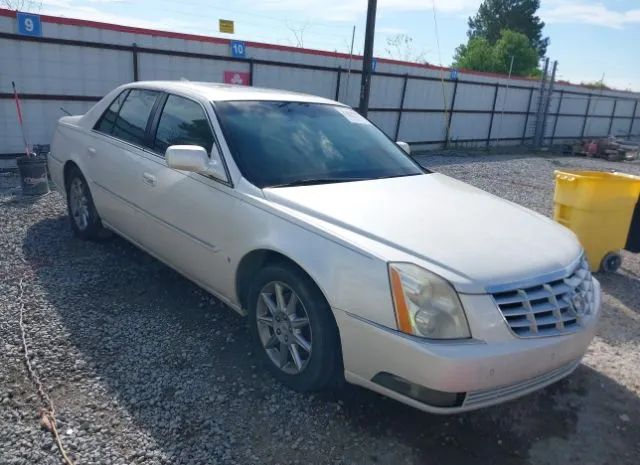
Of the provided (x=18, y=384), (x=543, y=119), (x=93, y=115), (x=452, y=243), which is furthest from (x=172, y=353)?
(x=543, y=119)

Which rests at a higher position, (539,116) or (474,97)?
(474,97)

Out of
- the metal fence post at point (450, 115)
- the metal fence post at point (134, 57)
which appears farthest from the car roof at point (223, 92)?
the metal fence post at point (450, 115)

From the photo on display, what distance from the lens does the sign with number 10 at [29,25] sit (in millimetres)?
8342

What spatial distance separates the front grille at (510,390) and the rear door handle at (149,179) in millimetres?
2625

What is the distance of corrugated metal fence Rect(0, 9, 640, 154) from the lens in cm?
877

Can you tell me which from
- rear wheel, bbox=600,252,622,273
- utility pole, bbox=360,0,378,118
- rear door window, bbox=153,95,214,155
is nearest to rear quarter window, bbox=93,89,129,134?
rear door window, bbox=153,95,214,155

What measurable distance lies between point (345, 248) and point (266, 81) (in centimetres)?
1021

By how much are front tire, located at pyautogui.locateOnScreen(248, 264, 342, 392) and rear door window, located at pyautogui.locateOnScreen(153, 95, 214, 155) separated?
110 cm

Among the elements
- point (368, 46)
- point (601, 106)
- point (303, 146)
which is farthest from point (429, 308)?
point (601, 106)

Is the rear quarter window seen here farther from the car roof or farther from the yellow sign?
the yellow sign

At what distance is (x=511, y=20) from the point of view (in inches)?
2293

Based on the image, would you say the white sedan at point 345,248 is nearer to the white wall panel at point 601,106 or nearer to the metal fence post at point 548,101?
the metal fence post at point 548,101

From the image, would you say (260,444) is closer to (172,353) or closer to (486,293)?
(172,353)

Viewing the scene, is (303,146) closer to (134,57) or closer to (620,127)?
(134,57)
